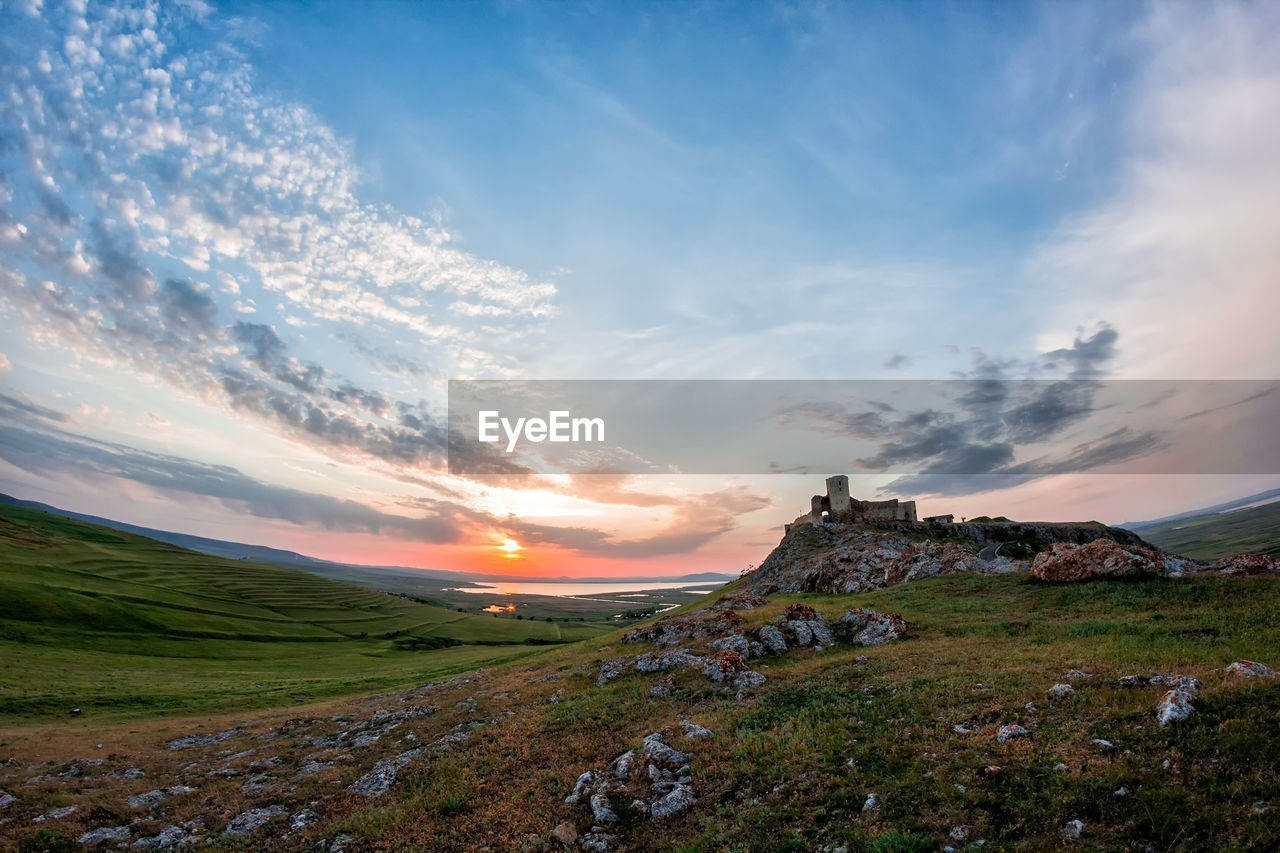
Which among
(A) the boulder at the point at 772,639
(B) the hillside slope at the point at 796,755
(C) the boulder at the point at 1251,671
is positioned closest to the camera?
(B) the hillside slope at the point at 796,755

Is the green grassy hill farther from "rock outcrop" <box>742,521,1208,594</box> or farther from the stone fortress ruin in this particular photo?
the stone fortress ruin

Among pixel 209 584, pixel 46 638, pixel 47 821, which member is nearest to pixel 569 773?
pixel 47 821

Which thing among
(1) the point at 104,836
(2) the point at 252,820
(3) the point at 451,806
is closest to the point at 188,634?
(1) the point at 104,836

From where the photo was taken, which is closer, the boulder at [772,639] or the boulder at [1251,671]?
the boulder at [1251,671]

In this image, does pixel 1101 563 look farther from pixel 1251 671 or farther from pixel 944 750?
pixel 944 750

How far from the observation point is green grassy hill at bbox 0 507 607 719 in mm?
42500

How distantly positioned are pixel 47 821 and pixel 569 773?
1690cm

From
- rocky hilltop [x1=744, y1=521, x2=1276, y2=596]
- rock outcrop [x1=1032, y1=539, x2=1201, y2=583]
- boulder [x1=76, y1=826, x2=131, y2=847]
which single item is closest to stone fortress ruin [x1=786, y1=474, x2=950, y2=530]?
rocky hilltop [x1=744, y1=521, x2=1276, y2=596]

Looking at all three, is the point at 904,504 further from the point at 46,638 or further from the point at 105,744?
the point at 46,638

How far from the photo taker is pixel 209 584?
11712 centimetres

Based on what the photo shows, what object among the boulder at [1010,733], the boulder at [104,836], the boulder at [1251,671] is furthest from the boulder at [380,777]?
the boulder at [1251,671]

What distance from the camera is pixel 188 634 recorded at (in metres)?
72.8

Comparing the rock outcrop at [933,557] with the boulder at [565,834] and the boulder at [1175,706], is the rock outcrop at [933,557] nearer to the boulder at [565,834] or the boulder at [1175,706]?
the boulder at [1175,706]

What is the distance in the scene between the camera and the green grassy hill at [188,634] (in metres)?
42.5
